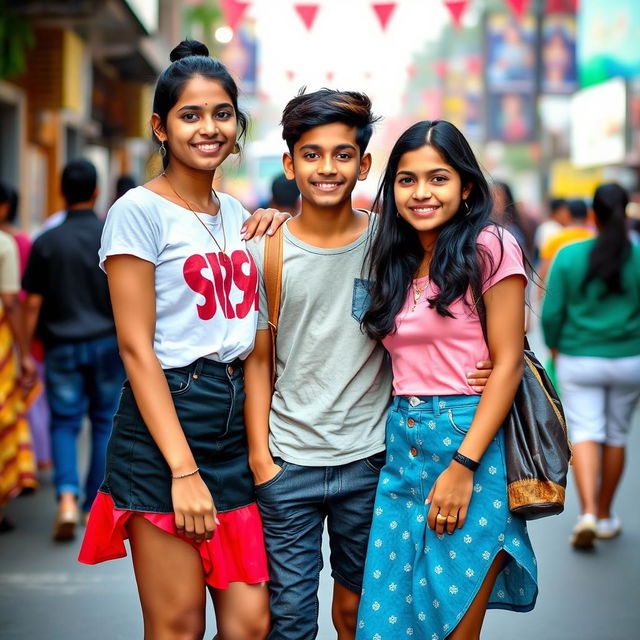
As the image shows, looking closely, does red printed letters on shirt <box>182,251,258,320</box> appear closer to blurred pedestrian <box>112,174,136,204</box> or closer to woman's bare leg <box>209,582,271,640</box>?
woman's bare leg <box>209,582,271,640</box>

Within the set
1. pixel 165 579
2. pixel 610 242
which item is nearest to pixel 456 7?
pixel 610 242

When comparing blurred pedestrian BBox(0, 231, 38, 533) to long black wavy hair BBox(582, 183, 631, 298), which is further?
blurred pedestrian BBox(0, 231, 38, 533)

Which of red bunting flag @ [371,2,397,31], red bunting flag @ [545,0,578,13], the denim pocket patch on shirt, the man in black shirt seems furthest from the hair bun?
red bunting flag @ [545,0,578,13]

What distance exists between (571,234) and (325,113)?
612 cm

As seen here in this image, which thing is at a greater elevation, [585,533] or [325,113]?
[325,113]

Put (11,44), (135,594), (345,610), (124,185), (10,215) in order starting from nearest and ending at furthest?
(345,610), (135,594), (10,215), (124,185), (11,44)

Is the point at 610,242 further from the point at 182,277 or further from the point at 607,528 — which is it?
the point at 182,277

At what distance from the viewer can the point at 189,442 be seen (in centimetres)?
304

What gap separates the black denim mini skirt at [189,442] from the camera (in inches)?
118

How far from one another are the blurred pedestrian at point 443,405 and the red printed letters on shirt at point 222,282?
372mm

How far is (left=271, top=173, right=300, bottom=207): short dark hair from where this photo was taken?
761cm

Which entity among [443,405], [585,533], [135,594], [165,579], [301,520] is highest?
[443,405]

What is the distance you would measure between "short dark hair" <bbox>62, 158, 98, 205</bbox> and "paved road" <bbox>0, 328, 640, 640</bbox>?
2019 mm

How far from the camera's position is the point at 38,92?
12.6 meters
